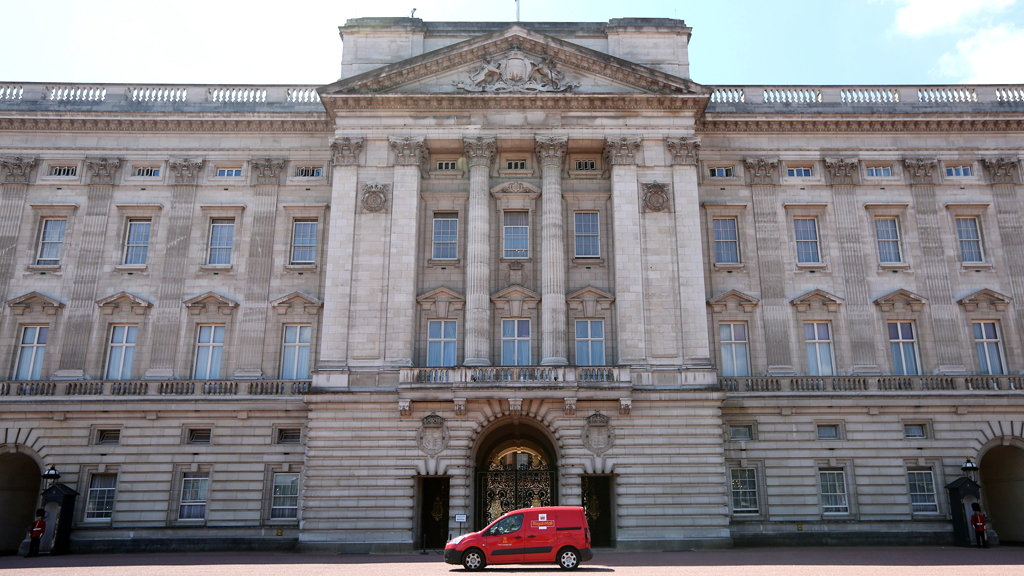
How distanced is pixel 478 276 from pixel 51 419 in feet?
63.4

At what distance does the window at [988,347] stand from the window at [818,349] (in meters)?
6.74

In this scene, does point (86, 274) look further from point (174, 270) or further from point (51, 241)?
point (174, 270)

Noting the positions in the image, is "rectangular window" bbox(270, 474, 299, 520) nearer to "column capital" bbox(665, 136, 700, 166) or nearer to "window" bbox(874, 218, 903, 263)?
"column capital" bbox(665, 136, 700, 166)

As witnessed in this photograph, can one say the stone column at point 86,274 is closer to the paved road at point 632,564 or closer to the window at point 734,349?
the paved road at point 632,564

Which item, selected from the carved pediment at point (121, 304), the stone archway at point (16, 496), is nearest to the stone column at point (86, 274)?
the carved pediment at point (121, 304)

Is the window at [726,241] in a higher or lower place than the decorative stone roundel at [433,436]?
higher

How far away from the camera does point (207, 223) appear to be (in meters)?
35.2

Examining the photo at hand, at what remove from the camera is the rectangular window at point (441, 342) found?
107 ft

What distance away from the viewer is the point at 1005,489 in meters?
33.3

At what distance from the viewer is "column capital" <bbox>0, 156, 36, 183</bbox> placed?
1395 inches

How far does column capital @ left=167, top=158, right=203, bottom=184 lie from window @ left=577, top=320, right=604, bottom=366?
1951 centimetres

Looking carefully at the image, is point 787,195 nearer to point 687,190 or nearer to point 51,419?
point 687,190

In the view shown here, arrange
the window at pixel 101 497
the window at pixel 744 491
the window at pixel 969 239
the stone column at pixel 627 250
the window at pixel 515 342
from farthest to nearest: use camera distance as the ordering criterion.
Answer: the window at pixel 969 239
the window at pixel 515 342
the window at pixel 744 491
the window at pixel 101 497
the stone column at pixel 627 250


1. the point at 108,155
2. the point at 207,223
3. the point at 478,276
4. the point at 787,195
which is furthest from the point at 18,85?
the point at 787,195
